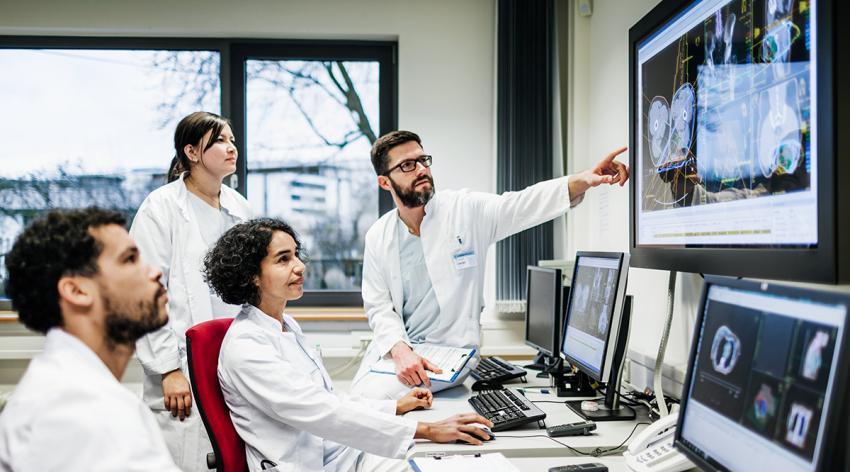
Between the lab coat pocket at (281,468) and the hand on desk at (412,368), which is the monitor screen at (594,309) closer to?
the hand on desk at (412,368)

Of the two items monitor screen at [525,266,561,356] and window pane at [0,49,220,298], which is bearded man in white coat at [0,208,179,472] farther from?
window pane at [0,49,220,298]

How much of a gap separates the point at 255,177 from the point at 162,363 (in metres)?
1.59

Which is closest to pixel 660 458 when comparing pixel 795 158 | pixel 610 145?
pixel 795 158

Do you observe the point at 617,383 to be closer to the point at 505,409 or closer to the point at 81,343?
the point at 505,409

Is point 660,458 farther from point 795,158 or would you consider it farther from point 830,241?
point 795,158

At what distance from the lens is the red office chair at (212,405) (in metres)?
1.37

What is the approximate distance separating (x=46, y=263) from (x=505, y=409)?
111cm

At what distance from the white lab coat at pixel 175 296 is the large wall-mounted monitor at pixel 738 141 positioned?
1.52m

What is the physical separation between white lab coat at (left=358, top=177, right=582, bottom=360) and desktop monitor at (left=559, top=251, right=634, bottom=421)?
0.39 metres

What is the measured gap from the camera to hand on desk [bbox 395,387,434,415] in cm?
165

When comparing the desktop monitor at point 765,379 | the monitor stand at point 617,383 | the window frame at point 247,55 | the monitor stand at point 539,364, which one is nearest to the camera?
the desktop monitor at point 765,379

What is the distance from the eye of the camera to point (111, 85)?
3.29 meters

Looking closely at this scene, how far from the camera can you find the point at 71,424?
2.52ft
